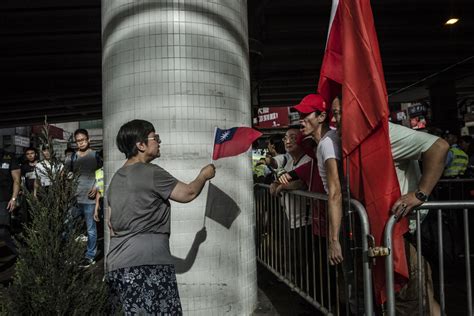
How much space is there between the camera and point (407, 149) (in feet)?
8.31

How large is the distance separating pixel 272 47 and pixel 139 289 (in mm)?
11986

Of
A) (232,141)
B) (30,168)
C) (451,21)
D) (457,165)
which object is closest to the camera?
(232,141)

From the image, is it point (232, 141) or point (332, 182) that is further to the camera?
point (232, 141)

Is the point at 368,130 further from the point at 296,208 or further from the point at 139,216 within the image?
the point at 296,208

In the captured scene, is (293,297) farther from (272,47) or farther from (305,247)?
(272,47)

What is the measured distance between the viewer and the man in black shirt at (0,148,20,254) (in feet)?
18.4

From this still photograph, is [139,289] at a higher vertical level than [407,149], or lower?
lower

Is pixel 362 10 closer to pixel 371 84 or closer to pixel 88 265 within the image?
pixel 371 84

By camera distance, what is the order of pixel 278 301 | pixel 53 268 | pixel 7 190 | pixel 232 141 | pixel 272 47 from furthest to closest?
pixel 272 47 < pixel 7 190 < pixel 278 301 < pixel 232 141 < pixel 53 268

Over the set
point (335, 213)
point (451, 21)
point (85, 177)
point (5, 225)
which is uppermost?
point (451, 21)

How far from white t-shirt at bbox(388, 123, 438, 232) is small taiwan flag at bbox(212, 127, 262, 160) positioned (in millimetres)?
1095

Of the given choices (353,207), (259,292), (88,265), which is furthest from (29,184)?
(353,207)

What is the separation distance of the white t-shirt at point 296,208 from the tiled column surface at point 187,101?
0.58 m

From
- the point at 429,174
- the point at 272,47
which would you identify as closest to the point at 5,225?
the point at 429,174
